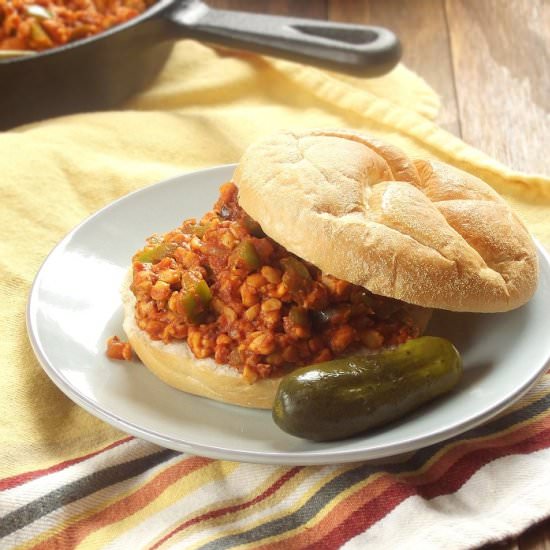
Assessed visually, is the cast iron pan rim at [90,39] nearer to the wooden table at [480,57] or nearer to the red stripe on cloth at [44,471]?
the wooden table at [480,57]

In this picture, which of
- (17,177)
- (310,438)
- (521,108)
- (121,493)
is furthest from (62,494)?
(521,108)

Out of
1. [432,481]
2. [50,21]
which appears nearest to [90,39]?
[50,21]

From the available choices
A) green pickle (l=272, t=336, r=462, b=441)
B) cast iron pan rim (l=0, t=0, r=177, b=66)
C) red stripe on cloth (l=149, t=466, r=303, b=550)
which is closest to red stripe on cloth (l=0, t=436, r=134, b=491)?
red stripe on cloth (l=149, t=466, r=303, b=550)

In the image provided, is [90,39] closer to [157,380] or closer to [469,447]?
[157,380]

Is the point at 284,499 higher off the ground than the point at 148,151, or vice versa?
the point at 148,151

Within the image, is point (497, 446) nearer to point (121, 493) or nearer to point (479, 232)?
point (479, 232)

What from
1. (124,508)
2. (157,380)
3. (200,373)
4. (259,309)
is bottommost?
(124,508)

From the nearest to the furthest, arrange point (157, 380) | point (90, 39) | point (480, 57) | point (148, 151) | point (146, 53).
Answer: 1. point (157, 380)
2. point (90, 39)
3. point (148, 151)
4. point (146, 53)
5. point (480, 57)
